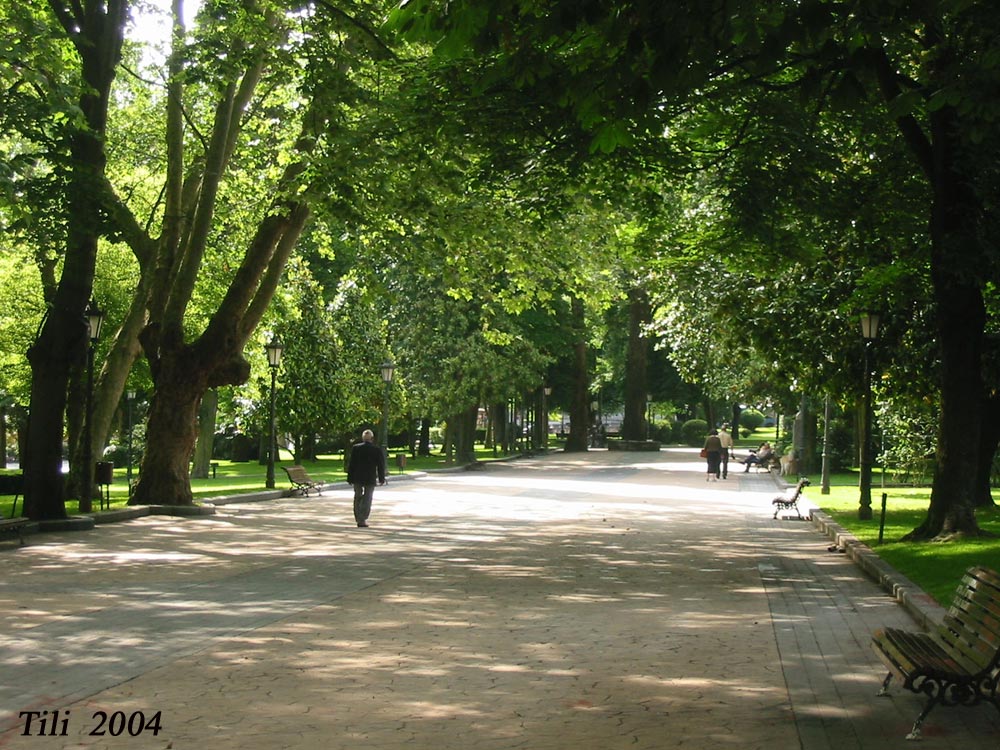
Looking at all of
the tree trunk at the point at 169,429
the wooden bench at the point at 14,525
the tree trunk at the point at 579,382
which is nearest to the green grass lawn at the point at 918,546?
the wooden bench at the point at 14,525

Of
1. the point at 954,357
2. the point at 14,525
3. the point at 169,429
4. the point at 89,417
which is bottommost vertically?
the point at 14,525

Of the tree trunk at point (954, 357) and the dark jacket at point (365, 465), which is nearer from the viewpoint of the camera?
the tree trunk at point (954, 357)

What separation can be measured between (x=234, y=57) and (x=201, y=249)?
586 cm

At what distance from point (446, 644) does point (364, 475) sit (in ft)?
40.1

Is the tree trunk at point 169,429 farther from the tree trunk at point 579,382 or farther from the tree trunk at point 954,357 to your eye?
the tree trunk at point 579,382

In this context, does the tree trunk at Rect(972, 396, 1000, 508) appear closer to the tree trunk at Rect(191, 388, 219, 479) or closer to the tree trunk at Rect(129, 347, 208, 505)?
the tree trunk at Rect(129, 347, 208, 505)

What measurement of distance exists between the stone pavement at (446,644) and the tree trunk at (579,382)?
1590 inches

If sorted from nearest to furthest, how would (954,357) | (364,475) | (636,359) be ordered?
(954,357) → (364,475) → (636,359)

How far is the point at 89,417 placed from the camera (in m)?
23.8

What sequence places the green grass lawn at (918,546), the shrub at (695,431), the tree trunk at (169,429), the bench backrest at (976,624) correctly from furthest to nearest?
the shrub at (695,431)
the tree trunk at (169,429)
the green grass lawn at (918,546)
the bench backrest at (976,624)

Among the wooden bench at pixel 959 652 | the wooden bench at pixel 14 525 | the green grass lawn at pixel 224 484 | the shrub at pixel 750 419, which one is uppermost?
the shrub at pixel 750 419

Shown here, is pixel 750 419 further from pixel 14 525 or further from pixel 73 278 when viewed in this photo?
pixel 14 525

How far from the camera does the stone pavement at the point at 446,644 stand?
691 centimetres

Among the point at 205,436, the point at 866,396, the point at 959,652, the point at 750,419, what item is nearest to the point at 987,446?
A: the point at 866,396
